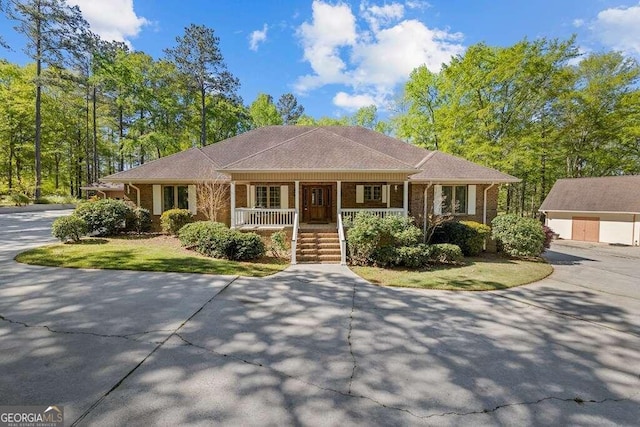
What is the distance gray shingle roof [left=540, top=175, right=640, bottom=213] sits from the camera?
23.4m

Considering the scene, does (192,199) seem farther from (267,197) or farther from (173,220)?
(267,197)

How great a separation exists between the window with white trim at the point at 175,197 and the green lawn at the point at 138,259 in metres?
4.33

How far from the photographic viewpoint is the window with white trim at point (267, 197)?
15.7m

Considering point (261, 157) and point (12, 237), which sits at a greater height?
point (261, 157)

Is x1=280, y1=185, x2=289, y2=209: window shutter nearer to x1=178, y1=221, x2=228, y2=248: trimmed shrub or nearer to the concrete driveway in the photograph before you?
x1=178, y1=221, x2=228, y2=248: trimmed shrub

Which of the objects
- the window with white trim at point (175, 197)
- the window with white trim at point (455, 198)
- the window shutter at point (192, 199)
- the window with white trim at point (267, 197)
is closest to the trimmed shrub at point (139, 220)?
the window with white trim at point (175, 197)

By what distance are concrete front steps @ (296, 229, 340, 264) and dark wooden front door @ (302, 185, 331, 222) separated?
3.05m

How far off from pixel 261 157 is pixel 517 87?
21.9 meters

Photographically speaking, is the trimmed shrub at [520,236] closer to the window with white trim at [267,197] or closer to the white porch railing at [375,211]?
the white porch railing at [375,211]

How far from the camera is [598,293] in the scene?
8.48 metres

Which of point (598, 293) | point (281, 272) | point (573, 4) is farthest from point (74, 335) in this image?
point (573, 4)

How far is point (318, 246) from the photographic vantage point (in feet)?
39.2

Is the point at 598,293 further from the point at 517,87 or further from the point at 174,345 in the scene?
the point at 517,87
